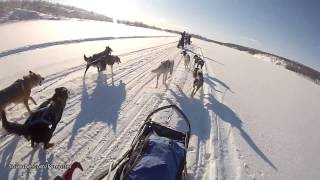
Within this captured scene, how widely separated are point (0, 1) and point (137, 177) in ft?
101

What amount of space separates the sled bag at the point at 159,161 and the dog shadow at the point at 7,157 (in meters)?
2.06

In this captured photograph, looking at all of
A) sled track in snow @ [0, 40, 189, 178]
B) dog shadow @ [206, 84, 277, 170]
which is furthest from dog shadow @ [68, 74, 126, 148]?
dog shadow @ [206, 84, 277, 170]

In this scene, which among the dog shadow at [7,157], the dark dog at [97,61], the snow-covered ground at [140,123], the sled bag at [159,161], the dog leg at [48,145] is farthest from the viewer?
the dark dog at [97,61]

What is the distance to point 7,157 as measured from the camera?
5223 millimetres

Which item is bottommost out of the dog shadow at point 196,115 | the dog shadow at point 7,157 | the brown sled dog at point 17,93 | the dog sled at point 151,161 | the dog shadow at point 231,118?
the dog shadow at point 231,118

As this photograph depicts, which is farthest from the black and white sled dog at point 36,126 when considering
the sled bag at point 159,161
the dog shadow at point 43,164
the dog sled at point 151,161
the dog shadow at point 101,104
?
the sled bag at point 159,161

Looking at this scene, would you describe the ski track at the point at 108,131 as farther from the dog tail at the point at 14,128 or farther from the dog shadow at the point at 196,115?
the dog tail at the point at 14,128

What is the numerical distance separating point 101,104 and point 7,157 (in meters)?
3.69

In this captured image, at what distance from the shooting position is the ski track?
5.64 m

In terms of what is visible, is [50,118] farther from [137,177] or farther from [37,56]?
[37,56]

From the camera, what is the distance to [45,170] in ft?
16.9

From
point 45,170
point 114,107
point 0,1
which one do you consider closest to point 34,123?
point 45,170

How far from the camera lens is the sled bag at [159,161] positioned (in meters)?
4.02

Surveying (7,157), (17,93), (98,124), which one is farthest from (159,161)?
(17,93)
